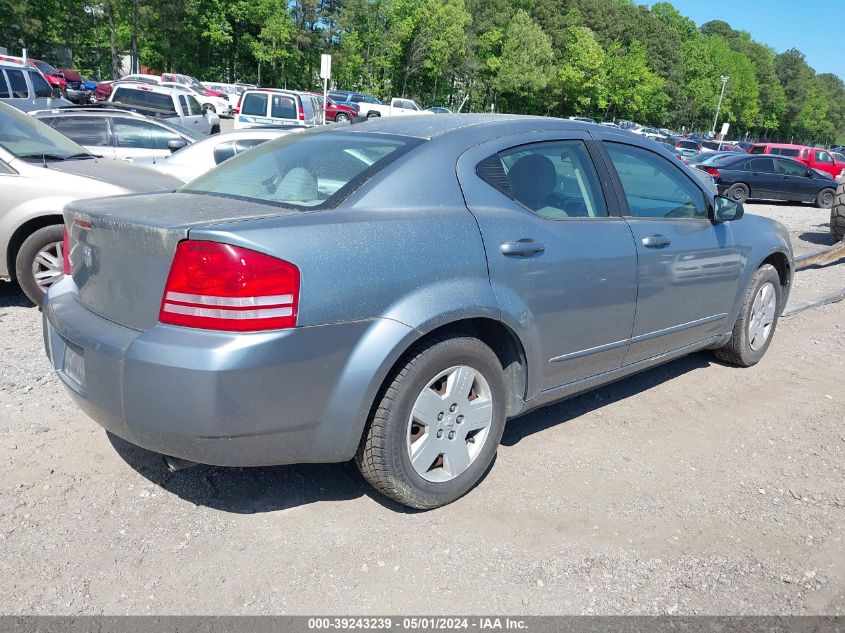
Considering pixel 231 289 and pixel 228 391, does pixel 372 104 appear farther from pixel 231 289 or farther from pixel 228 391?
pixel 228 391

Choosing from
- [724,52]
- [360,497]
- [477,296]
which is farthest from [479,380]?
[724,52]

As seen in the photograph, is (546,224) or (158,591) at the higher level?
(546,224)

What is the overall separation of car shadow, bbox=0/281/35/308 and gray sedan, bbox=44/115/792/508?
315 cm

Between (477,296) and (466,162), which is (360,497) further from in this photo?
(466,162)

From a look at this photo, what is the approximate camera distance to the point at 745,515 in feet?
10.7

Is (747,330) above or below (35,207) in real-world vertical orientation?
below

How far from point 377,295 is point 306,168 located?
38.2 inches

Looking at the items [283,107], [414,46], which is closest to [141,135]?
[283,107]

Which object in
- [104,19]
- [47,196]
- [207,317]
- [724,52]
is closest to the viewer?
[207,317]

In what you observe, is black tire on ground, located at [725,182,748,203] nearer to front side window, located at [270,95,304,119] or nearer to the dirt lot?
front side window, located at [270,95,304,119]

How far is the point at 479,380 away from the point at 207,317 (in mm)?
1241

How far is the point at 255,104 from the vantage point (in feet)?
54.6

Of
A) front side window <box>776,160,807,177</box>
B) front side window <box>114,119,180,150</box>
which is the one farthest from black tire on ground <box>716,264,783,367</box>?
front side window <box>776,160,807,177</box>

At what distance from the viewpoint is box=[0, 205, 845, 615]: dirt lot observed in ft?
8.48
